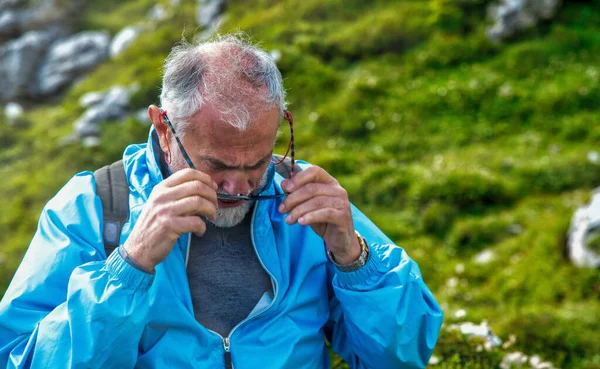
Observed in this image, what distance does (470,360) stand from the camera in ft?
15.7

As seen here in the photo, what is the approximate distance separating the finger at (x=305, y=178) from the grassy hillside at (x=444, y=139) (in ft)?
7.21

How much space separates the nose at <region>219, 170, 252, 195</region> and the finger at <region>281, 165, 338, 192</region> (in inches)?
7.2

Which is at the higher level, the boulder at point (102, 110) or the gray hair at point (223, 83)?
the gray hair at point (223, 83)

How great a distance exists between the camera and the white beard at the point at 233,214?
3250mm

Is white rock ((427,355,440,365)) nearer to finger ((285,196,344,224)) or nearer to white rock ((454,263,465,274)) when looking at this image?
finger ((285,196,344,224))

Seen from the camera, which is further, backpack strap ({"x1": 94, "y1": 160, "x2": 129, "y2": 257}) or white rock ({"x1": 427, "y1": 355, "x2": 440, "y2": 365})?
white rock ({"x1": 427, "y1": 355, "x2": 440, "y2": 365})

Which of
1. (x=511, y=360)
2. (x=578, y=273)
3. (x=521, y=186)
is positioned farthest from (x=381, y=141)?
(x=511, y=360)

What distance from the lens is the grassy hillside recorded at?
758 cm

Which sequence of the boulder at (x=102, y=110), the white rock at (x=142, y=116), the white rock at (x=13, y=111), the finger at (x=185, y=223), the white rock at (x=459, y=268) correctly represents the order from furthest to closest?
the white rock at (x=13, y=111) < the boulder at (x=102, y=110) < the white rock at (x=142, y=116) < the white rock at (x=459, y=268) < the finger at (x=185, y=223)

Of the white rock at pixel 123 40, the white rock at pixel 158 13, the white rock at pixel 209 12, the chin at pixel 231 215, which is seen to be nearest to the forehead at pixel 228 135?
the chin at pixel 231 215

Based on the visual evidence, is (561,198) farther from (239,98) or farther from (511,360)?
(239,98)

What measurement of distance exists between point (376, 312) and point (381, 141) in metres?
8.16

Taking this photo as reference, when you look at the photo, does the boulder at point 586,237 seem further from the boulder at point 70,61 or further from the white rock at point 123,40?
the boulder at point 70,61

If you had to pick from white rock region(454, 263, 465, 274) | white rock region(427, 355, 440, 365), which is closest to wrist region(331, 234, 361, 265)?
white rock region(427, 355, 440, 365)
